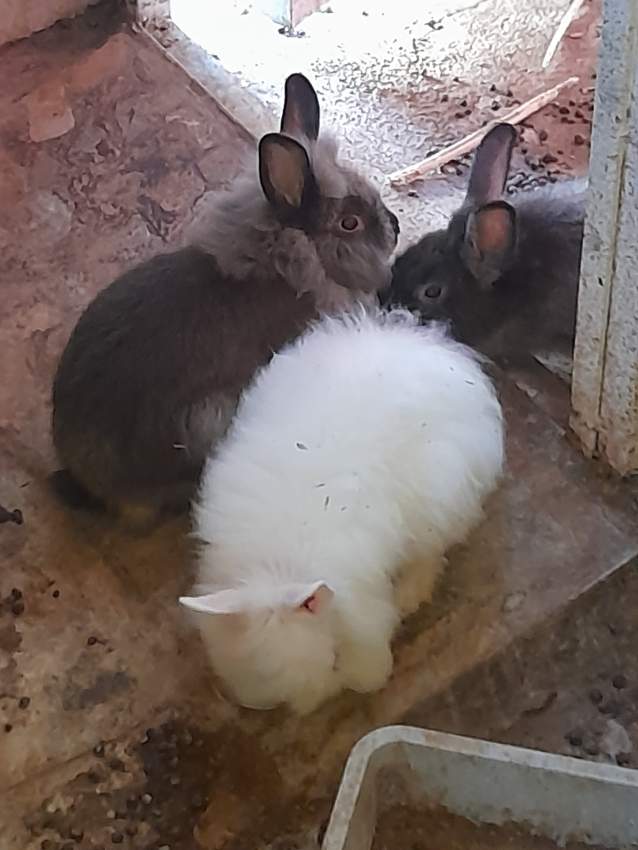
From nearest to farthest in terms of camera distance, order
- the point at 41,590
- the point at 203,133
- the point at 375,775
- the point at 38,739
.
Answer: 1. the point at 375,775
2. the point at 38,739
3. the point at 41,590
4. the point at 203,133

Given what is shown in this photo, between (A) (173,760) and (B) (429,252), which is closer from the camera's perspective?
(A) (173,760)

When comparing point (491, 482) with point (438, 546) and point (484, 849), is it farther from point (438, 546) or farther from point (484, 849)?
point (484, 849)

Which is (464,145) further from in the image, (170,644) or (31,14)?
(170,644)

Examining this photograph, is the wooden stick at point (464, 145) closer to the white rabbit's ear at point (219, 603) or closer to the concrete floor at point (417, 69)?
the concrete floor at point (417, 69)

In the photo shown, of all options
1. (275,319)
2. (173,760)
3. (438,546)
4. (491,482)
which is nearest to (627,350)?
(491,482)

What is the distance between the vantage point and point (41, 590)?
91.0 inches

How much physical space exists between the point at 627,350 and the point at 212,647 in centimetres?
83

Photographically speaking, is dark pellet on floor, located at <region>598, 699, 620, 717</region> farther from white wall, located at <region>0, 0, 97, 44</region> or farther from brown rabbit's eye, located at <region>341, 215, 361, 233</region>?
white wall, located at <region>0, 0, 97, 44</region>

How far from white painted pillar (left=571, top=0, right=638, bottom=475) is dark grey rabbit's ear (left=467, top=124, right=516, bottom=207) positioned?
46 cm

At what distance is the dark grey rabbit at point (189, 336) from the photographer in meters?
2.26

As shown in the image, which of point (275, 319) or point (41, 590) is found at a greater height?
point (275, 319)

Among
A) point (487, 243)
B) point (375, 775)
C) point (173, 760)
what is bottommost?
point (173, 760)

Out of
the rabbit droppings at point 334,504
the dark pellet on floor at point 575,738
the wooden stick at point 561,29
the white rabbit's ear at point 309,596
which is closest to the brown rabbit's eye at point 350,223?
the rabbit droppings at point 334,504

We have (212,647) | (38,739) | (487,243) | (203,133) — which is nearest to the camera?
(212,647)
